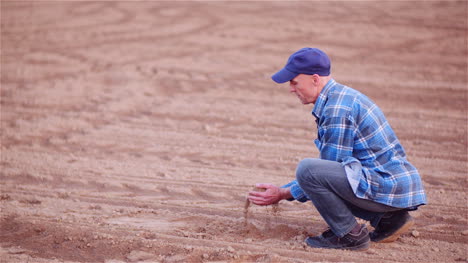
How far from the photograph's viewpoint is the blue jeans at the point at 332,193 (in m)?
3.62

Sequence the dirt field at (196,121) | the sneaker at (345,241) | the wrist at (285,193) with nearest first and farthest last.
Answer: the sneaker at (345,241), the wrist at (285,193), the dirt field at (196,121)

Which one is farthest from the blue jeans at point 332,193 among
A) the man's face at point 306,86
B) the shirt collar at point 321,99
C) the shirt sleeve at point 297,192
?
the man's face at point 306,86

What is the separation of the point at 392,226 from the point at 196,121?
143 inches

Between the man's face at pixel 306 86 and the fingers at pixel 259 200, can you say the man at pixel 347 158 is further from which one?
the fingers at pixel 259 200

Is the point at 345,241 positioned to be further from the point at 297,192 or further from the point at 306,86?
the point at 306,86

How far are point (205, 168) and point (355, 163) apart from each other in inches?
95.0

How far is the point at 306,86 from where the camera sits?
372 centimetres

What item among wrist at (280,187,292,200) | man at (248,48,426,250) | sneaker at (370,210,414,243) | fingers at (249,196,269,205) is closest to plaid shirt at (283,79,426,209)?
man at (248,48,426,250)

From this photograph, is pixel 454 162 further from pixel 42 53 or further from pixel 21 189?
pixel 42 53

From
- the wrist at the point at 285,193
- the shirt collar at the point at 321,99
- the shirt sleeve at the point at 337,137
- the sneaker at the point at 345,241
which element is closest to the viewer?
the shirt sleeve at the point at 337,137

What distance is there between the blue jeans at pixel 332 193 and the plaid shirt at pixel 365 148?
67 mm

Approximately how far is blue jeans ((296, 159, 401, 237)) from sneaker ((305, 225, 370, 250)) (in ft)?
0.27

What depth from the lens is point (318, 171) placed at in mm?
3621

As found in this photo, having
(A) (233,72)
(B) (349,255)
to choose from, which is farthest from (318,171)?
(A) (233,72)
